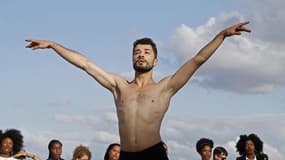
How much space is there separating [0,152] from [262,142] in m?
6.38

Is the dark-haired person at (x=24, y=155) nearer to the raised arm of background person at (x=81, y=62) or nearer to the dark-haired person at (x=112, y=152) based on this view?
the dark-haired person at (x=112, y=152)

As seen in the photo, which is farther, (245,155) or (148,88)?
(245,155)

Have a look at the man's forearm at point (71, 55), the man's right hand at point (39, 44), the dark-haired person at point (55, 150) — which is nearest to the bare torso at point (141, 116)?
the man's forearm at point (71, 55)

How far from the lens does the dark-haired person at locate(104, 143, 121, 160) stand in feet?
45.3

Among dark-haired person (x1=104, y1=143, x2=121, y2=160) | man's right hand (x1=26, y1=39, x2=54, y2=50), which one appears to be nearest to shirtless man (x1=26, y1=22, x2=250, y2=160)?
man's right hand (x1=26, y1=39, x2=54, y2=50)

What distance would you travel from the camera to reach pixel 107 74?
9.09 meters

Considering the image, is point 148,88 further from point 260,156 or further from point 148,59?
point 260,156

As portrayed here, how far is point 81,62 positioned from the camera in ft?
30.0

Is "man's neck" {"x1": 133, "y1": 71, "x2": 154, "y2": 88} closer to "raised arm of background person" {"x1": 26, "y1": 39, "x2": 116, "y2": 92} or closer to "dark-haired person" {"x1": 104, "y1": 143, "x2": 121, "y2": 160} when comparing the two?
"raised arm of background person" {"x1": 26, "y1": 39, "x2": 116, "y2": 92}

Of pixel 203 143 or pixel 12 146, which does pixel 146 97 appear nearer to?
pixel 203 143

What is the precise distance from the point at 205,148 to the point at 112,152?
6.79 ft

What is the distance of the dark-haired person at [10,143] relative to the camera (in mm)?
14039

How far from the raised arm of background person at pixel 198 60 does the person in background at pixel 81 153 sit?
5483mm

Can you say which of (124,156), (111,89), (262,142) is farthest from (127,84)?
(262,142)
